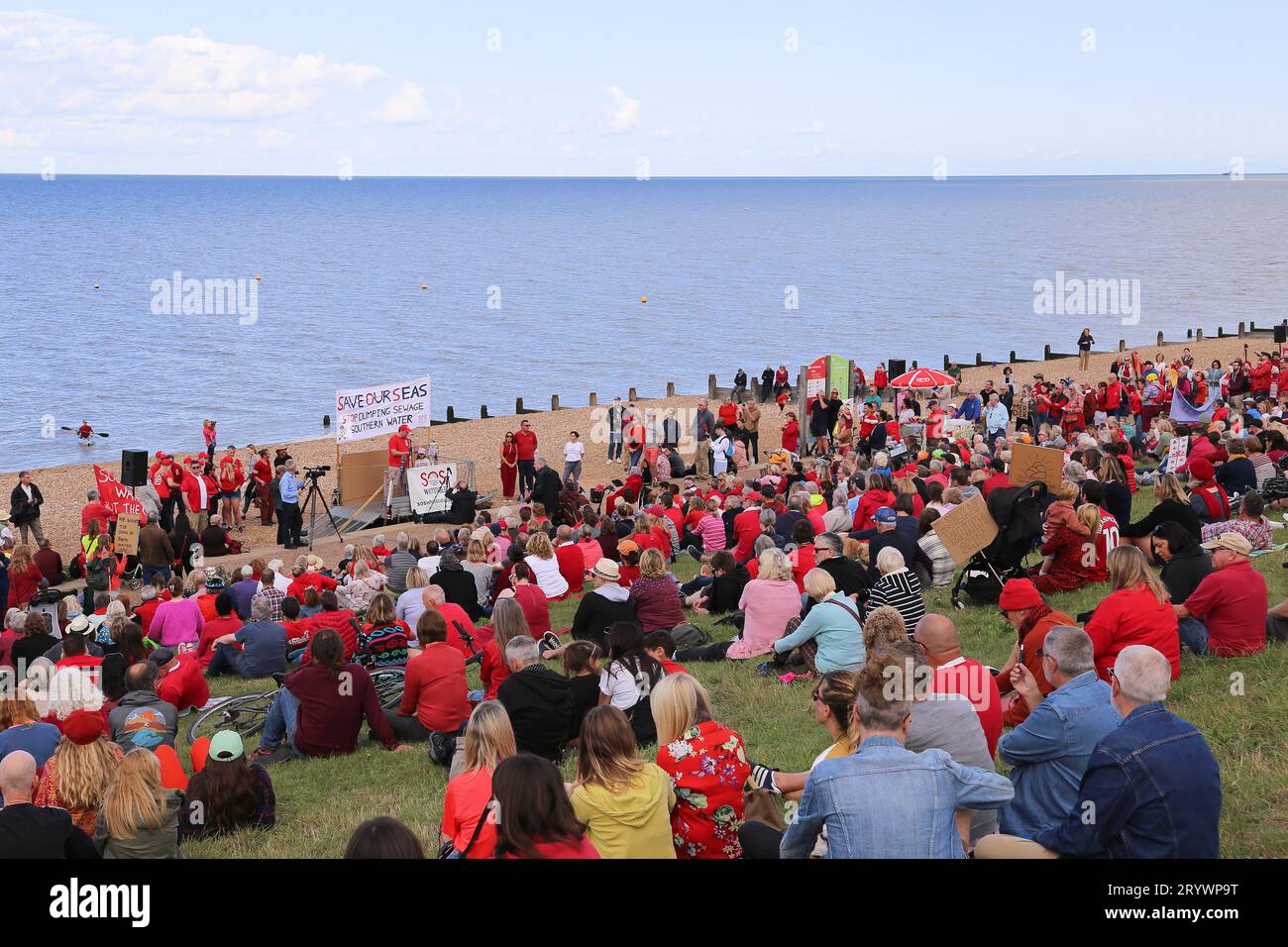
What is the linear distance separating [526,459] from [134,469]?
751 cm

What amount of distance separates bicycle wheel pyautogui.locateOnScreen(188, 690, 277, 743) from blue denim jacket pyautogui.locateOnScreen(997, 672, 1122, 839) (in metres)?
6.55

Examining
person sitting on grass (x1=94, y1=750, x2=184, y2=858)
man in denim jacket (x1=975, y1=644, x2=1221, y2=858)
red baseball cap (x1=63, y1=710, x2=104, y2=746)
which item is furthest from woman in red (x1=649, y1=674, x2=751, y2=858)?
red baseball cap (x1=63, y1=710, x2=104, y2=746)

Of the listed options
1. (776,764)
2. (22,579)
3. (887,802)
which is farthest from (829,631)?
(22,579)

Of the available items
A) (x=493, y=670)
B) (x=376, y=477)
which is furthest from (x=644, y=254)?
(x=493, y=670)

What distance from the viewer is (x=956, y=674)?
6.59 metres

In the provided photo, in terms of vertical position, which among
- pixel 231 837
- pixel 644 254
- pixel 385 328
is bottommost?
pixel 231 837

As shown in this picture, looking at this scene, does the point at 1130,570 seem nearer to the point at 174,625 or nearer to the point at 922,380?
the point at 174,625

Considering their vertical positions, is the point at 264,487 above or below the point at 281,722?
above

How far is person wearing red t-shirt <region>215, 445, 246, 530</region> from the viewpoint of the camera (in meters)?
23.4

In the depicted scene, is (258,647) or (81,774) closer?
(81,774)

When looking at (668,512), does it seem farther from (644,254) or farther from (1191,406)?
(644,254)

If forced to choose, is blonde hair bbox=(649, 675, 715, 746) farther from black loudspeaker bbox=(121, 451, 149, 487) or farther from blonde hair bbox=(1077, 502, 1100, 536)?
black loudspeaker bbox=(121, 451, 149, 487)
